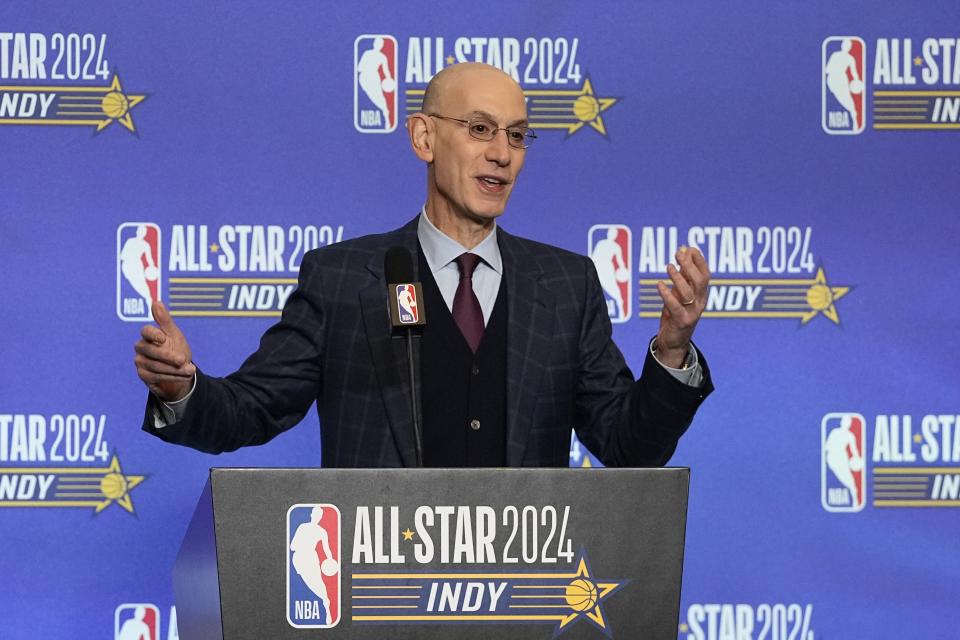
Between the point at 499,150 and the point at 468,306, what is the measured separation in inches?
11.1

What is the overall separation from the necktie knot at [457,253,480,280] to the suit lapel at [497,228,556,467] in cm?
6

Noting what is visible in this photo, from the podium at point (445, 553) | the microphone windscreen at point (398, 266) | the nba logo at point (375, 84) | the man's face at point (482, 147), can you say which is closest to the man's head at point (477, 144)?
the man's face at point (482, 147)

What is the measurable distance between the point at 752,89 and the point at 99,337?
6.49 feet

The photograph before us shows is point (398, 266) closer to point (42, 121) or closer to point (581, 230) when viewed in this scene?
point (581, 230)

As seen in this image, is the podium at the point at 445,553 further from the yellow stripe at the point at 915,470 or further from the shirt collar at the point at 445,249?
the yellow stripe at the point at 915,470

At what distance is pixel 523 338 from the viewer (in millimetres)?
2027

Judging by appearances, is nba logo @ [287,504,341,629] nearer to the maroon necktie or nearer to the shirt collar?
the maroon necktie

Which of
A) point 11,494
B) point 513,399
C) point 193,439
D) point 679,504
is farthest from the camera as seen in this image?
point 11,494

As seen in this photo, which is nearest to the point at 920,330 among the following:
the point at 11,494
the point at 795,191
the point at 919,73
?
the point at 795,191

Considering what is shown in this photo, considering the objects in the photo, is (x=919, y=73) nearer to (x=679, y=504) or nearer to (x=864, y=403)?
(x=864, y=403)

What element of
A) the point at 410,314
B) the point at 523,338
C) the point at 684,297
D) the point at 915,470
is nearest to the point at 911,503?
the point at 915,470

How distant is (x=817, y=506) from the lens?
10.8 feet

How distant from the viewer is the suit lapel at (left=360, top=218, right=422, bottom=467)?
1.92 m

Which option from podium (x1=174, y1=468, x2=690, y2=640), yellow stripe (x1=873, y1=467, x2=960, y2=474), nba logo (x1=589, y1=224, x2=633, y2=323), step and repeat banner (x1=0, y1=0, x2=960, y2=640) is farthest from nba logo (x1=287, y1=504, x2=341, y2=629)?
yellow stripe (x1=873, y1=467, x2=960, y2=474)
